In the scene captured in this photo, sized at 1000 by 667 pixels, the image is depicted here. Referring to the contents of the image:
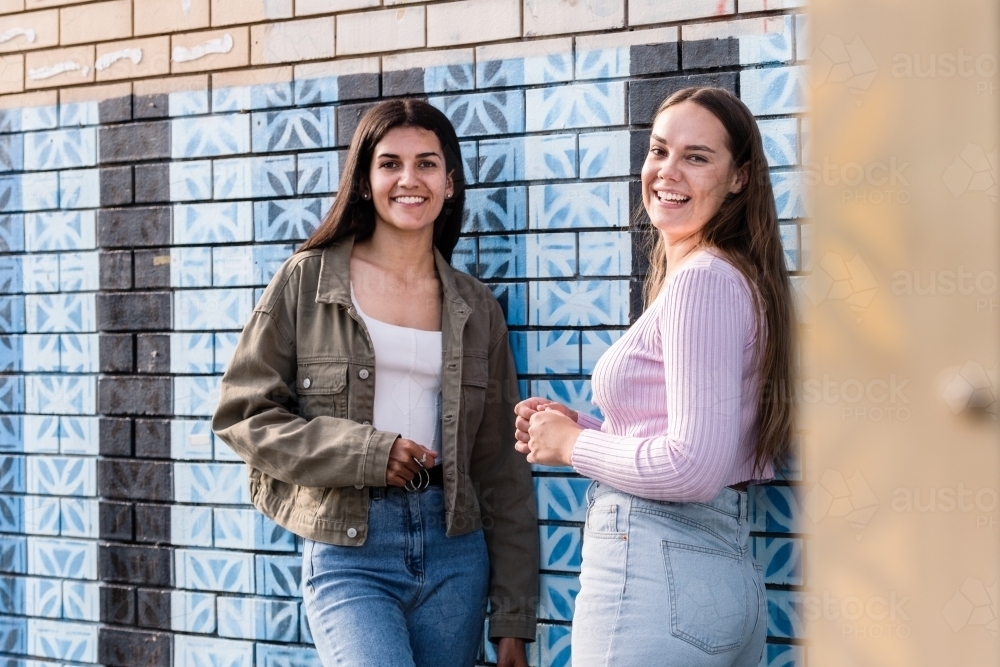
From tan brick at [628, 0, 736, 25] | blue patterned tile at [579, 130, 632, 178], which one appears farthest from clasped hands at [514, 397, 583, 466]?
tan brick at [628, 0, 736, 25]

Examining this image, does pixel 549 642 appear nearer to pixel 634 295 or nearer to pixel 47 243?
pixel 634 295

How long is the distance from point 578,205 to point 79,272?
196cm

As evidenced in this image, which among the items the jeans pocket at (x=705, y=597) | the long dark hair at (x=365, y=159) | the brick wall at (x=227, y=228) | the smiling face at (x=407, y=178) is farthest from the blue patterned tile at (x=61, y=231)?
the jeans pocket at (x=705, y=597)

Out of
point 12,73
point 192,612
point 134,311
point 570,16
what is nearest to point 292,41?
point 570,16

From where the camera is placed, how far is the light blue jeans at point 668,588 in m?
2.02

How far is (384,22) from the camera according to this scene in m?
3.36

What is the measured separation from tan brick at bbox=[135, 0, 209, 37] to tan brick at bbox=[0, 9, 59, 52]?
1.31 ft

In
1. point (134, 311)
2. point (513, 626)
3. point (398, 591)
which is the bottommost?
point (513, 626)

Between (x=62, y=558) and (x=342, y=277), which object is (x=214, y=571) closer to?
(x=62, y=558)

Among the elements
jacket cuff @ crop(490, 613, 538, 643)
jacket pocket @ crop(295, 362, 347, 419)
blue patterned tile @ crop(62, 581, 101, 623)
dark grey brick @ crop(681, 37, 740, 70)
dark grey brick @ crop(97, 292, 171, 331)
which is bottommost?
blue patterned tile @ crop(62, 581, 101, 623)

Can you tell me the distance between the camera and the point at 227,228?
11.7ft

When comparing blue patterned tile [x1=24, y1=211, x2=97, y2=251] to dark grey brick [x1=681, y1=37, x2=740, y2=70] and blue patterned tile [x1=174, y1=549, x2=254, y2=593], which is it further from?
dark grey brick [x1=681, y1=37, x2=740, y2=70]

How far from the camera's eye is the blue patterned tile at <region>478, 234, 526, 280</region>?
320 cm

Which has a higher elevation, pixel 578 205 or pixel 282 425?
pixel 578 205
